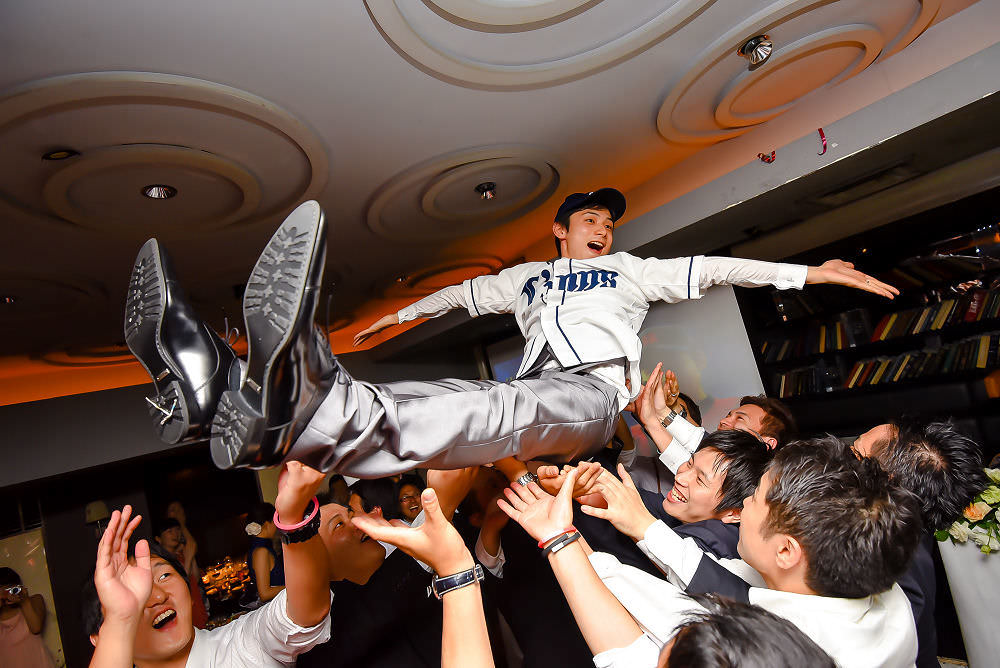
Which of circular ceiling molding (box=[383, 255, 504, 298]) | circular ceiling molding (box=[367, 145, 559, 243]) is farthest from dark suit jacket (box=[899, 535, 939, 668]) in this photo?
circular ceiling molding (box=[383, 255, 504, 298])

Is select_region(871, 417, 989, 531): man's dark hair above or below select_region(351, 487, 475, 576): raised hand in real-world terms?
below

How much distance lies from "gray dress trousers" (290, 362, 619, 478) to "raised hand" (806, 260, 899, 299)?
1.08 m

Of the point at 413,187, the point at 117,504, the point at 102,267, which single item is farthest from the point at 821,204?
the point at 117,504

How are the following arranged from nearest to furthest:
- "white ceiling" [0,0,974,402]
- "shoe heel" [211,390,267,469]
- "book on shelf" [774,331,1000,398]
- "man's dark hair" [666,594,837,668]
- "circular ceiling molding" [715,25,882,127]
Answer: "man's dark hair" [666,594,837,668]
"shoe heel" [211,390,267,469]
"white ceiling" [0,0,974,402]
"circular ceiling molding" [715,25,882,127]
"book on shelf" [774,331,1000,398]

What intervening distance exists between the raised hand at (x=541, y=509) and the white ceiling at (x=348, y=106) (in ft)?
4.99

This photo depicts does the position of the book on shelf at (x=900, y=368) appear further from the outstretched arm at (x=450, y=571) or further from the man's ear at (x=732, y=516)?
the outstretched arm at (x=450, y=571)

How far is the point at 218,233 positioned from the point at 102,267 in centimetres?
78

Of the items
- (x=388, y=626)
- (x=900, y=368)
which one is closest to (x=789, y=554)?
(x=388, y=626)

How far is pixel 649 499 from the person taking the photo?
2207 mm

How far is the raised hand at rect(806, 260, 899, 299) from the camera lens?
203 centimetres

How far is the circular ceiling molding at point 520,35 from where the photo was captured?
185cm

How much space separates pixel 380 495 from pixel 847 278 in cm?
280

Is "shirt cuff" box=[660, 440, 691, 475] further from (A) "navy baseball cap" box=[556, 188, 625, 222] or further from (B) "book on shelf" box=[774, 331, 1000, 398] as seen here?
(B) "book on shelf" box=[774, 331, 1000, 398]

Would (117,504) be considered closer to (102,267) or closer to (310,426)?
(102,267)
